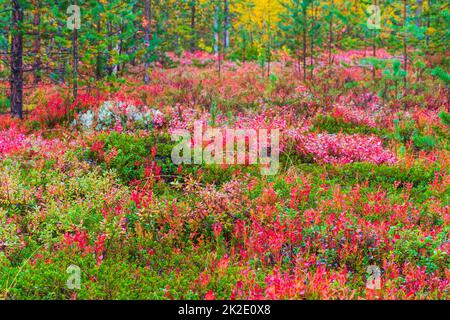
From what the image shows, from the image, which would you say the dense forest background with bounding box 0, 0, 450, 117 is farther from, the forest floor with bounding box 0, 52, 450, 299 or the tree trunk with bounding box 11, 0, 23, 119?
the forest floor with bounding box 0, 52, 450, 299

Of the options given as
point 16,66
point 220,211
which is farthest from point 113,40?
point 220,211

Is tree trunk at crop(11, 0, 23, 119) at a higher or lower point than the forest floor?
higher

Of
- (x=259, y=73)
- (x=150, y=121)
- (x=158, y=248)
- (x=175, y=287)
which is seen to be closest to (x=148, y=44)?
(x=259, y=73)

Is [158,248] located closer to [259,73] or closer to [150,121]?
[150,121]

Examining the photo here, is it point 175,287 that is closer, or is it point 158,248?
point 175,287

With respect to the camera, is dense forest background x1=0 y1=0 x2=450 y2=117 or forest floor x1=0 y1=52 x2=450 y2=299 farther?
dense forest background x1=0 y1=0 x2=450 y2=117

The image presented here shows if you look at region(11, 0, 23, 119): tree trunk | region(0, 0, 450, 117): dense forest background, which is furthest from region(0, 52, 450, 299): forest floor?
region(0, 0, 450, 117): dense forest background

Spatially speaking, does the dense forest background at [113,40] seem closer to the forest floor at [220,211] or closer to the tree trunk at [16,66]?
the tree trunk at [16,66]

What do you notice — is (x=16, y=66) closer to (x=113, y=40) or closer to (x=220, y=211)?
(x=113, y=40)

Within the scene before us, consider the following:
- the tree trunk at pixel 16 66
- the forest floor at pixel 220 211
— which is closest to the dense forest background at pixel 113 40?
the tree trunk at pixel 16 66

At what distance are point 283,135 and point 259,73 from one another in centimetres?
1108

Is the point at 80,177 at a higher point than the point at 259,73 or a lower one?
lower

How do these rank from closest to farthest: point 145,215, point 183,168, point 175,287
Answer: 1. point 175,287
2. point 145,215
3. point 183,168
